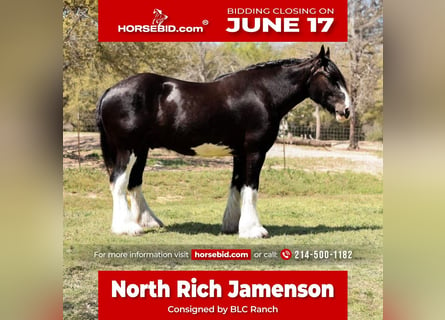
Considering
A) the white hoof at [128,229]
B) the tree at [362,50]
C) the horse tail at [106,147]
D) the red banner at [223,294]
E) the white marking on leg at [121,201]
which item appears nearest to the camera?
the red banner at [223,294]

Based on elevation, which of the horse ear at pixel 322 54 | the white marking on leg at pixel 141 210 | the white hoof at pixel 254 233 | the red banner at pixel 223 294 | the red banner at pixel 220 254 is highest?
the horse ear at pixel 322 54

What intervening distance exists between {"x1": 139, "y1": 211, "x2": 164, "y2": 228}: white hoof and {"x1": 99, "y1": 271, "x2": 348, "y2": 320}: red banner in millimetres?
936

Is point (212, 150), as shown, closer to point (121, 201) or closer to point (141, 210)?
point (141, 210)

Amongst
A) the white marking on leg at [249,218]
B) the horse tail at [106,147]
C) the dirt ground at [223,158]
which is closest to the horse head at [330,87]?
the dirt ground at [223,158]

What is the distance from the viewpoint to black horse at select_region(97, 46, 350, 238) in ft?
29.1

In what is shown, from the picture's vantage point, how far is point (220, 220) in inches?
357

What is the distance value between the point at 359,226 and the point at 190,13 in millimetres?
3195

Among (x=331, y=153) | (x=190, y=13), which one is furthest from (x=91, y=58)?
(x=331, y=153)

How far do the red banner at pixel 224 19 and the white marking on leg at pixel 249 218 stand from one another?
6.26 feet

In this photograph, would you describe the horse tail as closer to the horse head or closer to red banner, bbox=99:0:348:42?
red banner, bbox=99:0:348:42

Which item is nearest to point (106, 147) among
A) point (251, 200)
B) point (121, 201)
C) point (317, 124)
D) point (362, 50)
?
point (121, 201)

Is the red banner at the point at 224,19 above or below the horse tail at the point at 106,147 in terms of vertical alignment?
above

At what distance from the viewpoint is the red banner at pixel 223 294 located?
7.99 m

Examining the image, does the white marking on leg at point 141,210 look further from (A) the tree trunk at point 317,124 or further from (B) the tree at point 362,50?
(B) the tree at point 362,50
